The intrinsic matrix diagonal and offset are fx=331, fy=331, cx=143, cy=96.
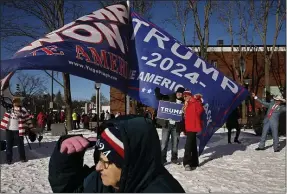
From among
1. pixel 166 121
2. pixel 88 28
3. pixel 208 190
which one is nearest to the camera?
pixel 88 28

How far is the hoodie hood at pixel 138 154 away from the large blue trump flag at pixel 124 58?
1991mm

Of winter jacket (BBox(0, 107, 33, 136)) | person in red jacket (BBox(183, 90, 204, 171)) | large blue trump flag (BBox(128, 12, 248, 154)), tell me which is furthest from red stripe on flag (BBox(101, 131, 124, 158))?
winter jacket (BBox(0, 107, 33, 136))

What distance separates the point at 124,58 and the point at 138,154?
3.09 m

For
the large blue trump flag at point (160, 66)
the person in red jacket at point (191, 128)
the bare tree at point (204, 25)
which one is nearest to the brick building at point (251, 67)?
the bare tree at point (204, 25)

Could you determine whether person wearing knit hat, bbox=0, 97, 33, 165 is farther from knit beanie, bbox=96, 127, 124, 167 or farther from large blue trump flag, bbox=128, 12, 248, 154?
knit beanie, bbox=96, 127, 124, 167

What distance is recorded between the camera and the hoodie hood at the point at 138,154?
4.88ft

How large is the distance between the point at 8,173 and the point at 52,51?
3411mm

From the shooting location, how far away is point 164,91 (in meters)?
4.97

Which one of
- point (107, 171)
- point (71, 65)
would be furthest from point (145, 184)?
point (71, 65)

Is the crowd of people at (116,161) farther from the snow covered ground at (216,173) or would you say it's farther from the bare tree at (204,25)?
the bare tree at (204,25)

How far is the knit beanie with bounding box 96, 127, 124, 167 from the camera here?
157cm

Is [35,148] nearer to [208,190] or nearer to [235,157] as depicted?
[235,157]

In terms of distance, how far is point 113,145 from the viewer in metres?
1.59

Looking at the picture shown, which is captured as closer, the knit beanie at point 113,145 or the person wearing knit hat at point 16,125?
the knit beanie at point 113,145
